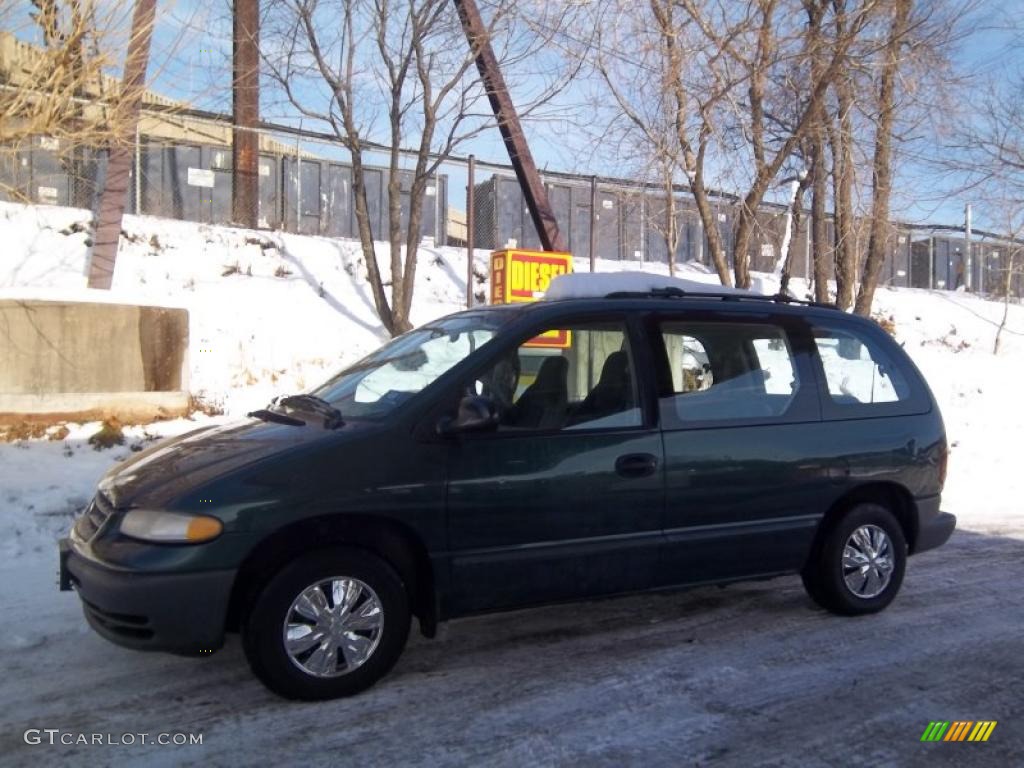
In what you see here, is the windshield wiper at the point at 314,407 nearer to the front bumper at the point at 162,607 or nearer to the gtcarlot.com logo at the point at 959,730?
the front bumper at the point at 162,607

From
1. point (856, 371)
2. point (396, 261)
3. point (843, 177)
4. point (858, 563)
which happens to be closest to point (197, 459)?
point (858, 563)

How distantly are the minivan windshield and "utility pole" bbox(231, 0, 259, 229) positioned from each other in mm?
8006

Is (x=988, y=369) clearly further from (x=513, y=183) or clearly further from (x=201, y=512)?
(x=201, y=512)

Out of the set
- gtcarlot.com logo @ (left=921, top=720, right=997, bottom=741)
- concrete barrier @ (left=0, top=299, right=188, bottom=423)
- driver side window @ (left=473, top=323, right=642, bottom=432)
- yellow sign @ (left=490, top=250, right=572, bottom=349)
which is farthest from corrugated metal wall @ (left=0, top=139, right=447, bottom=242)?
gtcarlot.com logo @ (left=921, top=720, right=997, bottom=741)

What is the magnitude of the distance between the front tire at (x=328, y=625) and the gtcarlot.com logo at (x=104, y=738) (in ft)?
1.26

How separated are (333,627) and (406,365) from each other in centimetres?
147

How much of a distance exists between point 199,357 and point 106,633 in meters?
8.11

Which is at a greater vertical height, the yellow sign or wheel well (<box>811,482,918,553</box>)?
the yellow sign

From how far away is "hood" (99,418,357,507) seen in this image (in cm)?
383

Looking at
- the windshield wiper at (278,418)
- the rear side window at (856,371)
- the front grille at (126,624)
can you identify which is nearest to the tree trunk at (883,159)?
the rear side window at (856,371)

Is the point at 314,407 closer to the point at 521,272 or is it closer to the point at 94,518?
the point at 94,518

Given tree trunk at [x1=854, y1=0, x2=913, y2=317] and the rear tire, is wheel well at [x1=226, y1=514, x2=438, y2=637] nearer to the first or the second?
the rear tire

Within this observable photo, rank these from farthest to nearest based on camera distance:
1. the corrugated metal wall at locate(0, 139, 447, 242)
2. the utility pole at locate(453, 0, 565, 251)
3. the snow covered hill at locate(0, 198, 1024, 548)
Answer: the corrugated metal wall at locate(0, 139, 447, 242) < the utility pole at locate(453, 0, 565, 251) < the snow covered hill at locate(0, 198, 1024, 548)

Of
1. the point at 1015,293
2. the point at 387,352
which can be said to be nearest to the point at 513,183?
the point at 387,352
